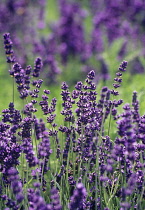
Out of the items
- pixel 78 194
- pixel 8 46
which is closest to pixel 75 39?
pixel 8 46

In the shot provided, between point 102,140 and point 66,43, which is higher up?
point 66,43

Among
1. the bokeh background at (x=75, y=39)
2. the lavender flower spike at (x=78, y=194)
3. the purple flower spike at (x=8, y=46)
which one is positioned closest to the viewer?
the lavender flower spike at (x=78, y=194)

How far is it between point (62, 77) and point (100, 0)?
99.9 inches

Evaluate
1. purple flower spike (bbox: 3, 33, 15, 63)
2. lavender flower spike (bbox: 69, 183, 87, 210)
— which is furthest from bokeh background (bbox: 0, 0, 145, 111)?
lavender flower spike (bbox: 69, 183, 87, 210)

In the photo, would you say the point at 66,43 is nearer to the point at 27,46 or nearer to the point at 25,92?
the point at 27,46

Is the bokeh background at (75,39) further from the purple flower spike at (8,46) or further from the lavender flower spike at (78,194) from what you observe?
the lavender flower spike at (78,194)

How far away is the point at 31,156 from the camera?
154 cm

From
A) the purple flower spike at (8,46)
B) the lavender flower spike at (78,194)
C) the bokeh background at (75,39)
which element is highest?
the bokeh background at (75,39)

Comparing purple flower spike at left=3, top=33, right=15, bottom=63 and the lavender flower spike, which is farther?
purple flower spike at left=3, top=33, right=15, bottom=63

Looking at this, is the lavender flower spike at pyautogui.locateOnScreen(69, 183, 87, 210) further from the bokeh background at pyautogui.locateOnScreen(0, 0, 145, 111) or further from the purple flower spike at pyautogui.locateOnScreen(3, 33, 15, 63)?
the bokeh background at pyautogui.locateOnScreen(0, 0, 145, 111)

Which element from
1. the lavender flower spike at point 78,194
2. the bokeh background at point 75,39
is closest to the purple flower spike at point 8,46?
the lavender flower spike at point 78,194

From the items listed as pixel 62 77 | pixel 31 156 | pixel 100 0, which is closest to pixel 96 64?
pixel 62 77

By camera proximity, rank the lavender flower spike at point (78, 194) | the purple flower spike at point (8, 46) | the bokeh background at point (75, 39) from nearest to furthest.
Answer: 1. the lavender flower spike at point (78, 194)
2. the purple flower spike at point (8, 46)
3. the bokeh background at point (75, 39)

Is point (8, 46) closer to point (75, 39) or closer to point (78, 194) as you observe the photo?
point (78, 194)
